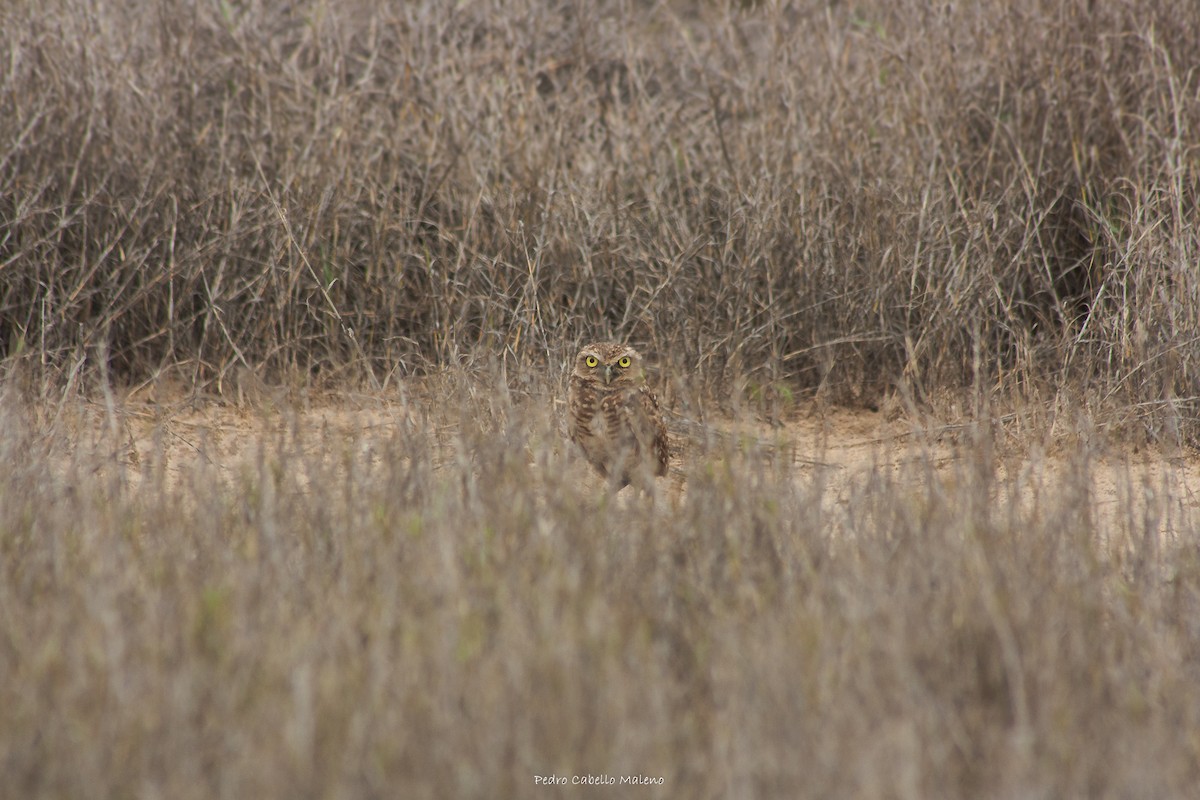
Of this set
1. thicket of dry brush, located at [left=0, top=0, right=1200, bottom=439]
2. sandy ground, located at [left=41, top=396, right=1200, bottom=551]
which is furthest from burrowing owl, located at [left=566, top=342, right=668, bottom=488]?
thicket of dry brush, located at [left=0, top=0, right=1200, bottom=439]

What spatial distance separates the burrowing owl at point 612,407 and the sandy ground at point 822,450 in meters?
0.15

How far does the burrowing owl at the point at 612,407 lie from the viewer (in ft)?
13.9

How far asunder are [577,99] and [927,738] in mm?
4351

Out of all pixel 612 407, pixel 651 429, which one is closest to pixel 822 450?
pixel 651 429

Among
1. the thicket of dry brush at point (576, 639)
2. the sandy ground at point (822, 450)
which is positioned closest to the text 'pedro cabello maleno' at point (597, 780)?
the thicket of dry brush at point (576, 639)

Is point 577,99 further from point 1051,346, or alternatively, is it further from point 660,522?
point 660,522

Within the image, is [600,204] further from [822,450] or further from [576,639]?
[576,639]

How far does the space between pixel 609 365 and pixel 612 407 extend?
0.53 feet

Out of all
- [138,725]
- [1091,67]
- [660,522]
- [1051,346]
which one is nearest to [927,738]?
[660,522]

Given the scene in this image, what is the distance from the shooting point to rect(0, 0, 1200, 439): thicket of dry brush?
16.6 ft

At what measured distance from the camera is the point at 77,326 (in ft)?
17.1

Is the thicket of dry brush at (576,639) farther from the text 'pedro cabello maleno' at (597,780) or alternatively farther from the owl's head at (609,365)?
the owl's head at (609,365)

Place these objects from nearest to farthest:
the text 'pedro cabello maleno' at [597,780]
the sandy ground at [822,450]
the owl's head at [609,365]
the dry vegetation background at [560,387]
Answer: the text 'pedro cabello maleno' at [597,780], the dry vegetation background at [560,387], the sandy ground at [822,450], the owl's head at [609,365]

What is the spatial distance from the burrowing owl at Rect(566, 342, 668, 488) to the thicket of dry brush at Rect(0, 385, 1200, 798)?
0.89 meters
